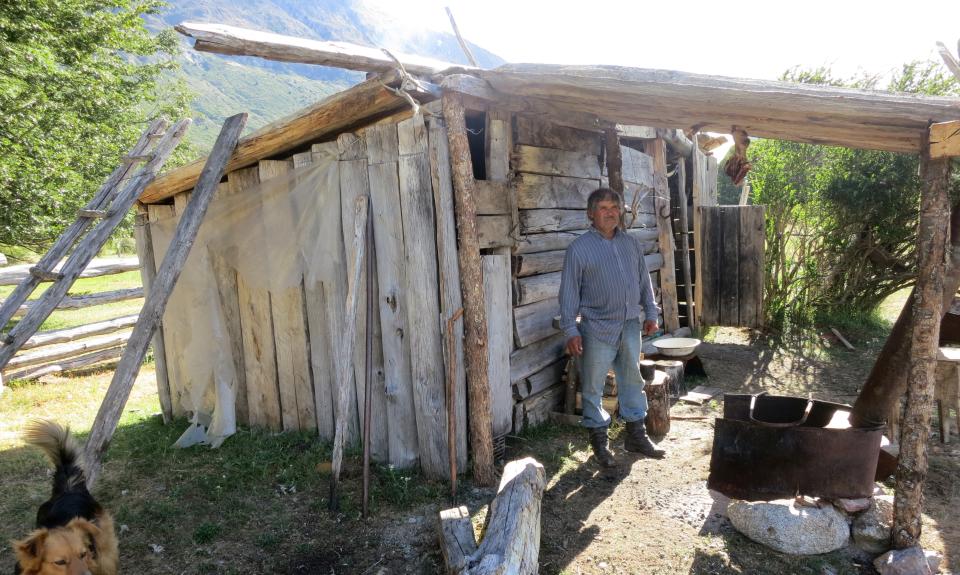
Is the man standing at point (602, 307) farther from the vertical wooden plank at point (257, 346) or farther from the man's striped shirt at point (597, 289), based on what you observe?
the vertical wooden plank at point (257, 346)

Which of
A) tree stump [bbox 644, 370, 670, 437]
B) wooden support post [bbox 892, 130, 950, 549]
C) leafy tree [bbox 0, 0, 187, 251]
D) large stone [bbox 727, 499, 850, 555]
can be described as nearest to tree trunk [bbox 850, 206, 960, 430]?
wooden support post [bbox 892, 130, 950, 549]

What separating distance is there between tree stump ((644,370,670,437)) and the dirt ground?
0.14 meters

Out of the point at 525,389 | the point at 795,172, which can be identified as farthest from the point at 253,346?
the point at 795,172

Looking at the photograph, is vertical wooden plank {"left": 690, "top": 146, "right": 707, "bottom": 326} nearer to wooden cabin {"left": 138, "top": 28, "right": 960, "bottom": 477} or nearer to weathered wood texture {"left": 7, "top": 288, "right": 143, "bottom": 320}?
wooden cabin {"left": 138, "top": 28, "right": 960, "bottom": 477}

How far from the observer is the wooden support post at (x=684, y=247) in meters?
8.86

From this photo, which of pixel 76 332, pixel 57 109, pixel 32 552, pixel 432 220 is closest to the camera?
pixel 32 552

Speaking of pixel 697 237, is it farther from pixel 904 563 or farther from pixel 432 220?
pixel 904 563

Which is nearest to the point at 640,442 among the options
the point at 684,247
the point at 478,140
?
the point at 478,140

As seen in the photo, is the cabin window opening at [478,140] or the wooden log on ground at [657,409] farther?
the wooden log on ground at [657,409]

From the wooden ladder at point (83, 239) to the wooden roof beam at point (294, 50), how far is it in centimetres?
161

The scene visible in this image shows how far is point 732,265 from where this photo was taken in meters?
8.68

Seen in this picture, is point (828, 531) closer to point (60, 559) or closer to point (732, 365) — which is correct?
point (60, 559)

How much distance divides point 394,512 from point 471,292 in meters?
1.67

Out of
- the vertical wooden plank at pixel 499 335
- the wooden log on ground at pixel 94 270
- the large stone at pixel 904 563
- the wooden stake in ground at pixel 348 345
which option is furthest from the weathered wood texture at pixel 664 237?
the wooden log on ground at pixel 94 270
